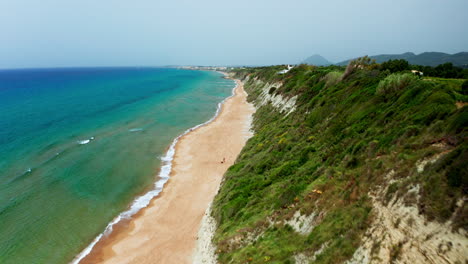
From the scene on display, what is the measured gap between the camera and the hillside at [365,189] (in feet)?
25.6

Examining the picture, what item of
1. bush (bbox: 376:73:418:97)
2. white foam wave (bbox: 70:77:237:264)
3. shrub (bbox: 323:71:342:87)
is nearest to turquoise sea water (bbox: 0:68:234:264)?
white foam wave (bbox: 70:77:237:264)

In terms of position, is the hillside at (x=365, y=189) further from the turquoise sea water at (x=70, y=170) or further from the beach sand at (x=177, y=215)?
the turquoise sea water at (x=70, y=170)

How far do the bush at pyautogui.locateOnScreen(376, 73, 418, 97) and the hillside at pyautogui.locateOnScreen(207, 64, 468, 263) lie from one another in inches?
3.3

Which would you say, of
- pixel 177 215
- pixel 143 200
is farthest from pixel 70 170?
pixel 177 215

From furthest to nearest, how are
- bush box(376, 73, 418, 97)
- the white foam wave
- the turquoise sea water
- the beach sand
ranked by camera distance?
the turquoise sea water → the white foam wave → the beach sand → bush box(376, 73, 418, 97)

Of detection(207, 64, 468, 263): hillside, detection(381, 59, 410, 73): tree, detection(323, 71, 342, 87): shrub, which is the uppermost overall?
detection(381, 59, 410, 73): tree

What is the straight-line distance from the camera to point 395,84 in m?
18.9

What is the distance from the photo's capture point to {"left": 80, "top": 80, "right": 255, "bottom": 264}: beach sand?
19.4 meters

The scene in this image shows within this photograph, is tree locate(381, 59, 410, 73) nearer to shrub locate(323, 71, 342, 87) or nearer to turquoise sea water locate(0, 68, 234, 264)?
shrub locate(323, 71, 342, 87)

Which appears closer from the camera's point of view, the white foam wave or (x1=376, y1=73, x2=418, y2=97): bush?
(x1=376, y1=73, x2=418, y2=97): bush

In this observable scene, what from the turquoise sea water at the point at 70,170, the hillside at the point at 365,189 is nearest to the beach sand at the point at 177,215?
the turquoise sea water at the point at 70,170

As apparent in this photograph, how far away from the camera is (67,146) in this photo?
43.5m

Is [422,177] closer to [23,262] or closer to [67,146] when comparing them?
[23,262]

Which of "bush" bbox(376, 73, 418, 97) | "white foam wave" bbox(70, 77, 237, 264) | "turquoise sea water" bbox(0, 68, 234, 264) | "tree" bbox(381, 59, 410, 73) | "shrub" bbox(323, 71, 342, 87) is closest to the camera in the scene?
"bush" bbox(376, 73, 418, 97)
